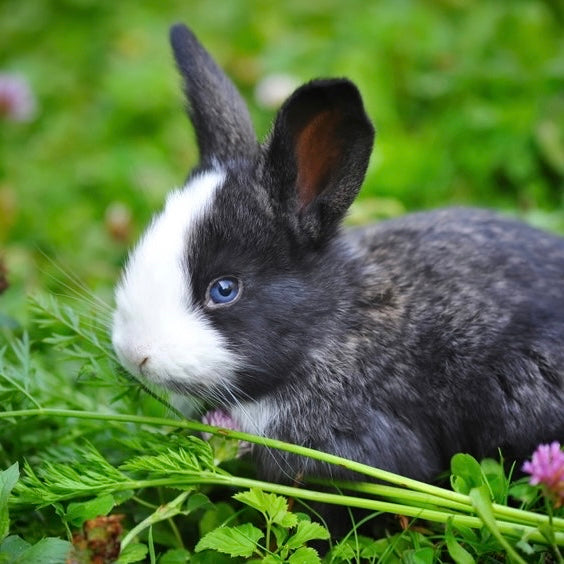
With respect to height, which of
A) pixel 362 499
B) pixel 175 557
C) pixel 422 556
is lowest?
pixel 175 557

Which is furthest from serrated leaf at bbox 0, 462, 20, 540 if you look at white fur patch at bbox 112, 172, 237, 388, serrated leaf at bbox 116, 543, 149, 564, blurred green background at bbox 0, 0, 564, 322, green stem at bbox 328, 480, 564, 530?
blurred green background at bbox 0, 0, 564, 322

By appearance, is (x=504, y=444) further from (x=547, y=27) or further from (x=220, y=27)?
(x=220, y=27)

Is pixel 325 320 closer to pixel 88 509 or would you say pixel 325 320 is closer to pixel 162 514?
pixel 162 514

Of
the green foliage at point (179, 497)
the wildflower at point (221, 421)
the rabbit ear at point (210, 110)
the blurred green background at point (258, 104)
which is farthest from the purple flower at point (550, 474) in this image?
the blurred green background at point (258, 104)

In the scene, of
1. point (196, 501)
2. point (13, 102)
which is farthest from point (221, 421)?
point (13, 102)

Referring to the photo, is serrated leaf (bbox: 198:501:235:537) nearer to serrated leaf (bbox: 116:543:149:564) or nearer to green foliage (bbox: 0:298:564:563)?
green foliage (bbox: 0:298:564:563)
